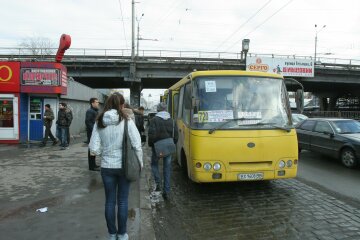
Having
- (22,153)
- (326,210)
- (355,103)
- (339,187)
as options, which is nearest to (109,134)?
(326,210)

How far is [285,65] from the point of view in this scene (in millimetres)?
41750

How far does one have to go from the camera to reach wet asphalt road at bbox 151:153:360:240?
5.03 m

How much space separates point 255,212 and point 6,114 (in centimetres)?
1199

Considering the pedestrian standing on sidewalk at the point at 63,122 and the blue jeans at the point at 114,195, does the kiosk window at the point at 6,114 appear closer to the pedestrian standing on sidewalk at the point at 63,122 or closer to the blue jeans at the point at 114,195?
the pedestrian standing on sidewalk at the point at 63,122

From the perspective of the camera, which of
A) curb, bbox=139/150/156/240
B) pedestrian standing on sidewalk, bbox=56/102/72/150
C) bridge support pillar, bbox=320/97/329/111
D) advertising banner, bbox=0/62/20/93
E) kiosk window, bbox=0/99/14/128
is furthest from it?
bridge support pillar, bbox=320/97/329/111

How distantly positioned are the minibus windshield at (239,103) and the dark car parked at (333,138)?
422 cm

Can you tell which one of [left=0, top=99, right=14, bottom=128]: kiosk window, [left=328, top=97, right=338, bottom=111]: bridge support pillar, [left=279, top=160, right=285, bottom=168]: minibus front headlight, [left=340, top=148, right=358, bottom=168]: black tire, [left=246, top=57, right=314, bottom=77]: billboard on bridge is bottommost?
[left=340, top=148, right=358, bottom=168]: black tire

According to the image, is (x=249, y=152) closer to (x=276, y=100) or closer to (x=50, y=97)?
(x=276, y=100)

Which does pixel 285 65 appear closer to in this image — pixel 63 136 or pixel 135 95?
pixel 135 95

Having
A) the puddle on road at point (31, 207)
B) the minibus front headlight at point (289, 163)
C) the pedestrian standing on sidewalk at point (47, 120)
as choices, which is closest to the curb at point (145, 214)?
the puddle on road at point (31, 207)

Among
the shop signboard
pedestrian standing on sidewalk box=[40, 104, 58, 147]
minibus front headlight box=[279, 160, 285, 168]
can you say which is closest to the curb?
minibus front headlight box=[279, 160, 285, 168]

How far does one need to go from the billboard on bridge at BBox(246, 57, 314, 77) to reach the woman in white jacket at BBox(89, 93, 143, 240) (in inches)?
1499

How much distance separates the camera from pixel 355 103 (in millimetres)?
57781

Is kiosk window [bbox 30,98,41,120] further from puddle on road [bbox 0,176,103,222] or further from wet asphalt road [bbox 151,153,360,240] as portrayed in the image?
wet asphalt road [bbox 151,153,360,240]
